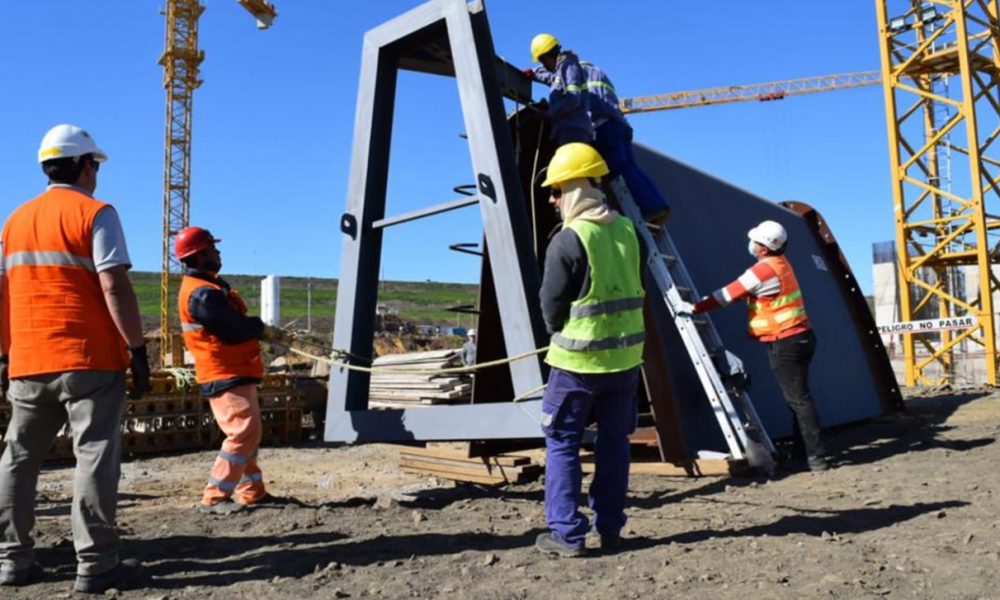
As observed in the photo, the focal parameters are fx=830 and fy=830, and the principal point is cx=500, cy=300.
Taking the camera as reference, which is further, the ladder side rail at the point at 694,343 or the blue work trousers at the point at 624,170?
the blue work trousers at the point at 624,170

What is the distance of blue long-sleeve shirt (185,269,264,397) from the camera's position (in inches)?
208

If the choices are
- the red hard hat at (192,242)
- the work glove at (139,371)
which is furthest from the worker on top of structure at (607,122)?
the work glove at (139,371)

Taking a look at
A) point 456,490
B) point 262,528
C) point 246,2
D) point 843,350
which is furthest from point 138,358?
point 246,2

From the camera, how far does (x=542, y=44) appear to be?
249 inches

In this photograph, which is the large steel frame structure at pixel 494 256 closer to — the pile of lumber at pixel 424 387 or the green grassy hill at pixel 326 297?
the pile of lumber at pixel 424 387

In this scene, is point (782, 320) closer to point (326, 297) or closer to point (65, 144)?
point (65, 144)

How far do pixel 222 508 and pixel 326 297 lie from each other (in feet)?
195

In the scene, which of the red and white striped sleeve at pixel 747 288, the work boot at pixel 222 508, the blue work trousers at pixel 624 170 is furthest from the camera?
the blue work trousers at pixel 624 170

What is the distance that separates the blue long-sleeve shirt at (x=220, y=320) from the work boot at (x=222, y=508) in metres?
0.70

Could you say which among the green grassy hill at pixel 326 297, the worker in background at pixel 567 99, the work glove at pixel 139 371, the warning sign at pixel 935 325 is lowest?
the work glove at pixel 139 371

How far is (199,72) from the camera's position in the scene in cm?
5219

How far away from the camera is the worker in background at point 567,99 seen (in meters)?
6.13

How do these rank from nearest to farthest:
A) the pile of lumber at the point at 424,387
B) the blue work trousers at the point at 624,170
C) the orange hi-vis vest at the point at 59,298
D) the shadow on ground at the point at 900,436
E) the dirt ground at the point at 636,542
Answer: the dirt ground at the point at 636,542, the orange hi-vis vest at the point at 59,298, the blue work trousers at the point at 624,170, the shadow on ground at the point at 900,436, the pile of lumber at the point at 424,387

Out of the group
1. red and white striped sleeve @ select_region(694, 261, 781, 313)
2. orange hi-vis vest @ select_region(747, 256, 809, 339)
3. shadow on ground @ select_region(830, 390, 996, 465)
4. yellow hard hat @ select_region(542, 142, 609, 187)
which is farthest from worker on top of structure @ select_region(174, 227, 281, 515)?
shadow on ground @ select_region(830, 390, 996, 465)
